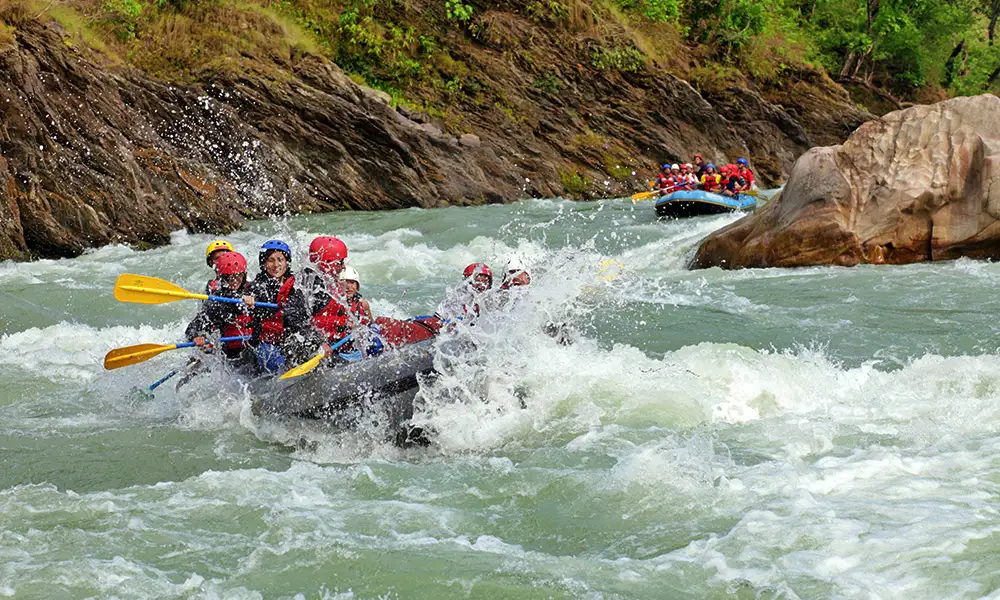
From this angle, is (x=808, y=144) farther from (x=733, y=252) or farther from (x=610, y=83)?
(x=733, y=252)

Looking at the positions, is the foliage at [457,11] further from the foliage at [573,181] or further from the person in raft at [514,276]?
the person in raft at [514,276]

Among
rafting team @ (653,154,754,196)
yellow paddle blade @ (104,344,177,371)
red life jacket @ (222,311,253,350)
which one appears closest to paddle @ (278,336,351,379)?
red life jacket @ (222,311,253,350)

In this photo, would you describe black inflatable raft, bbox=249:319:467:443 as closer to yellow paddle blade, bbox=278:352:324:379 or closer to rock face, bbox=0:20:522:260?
yellow paddle blade, bbox=278:352:324:379

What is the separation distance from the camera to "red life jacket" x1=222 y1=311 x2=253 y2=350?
6934mm

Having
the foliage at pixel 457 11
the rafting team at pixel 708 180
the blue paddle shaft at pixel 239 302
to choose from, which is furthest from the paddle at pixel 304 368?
the foliage at pixel 457 11

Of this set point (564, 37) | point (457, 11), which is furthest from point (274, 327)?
point (564, 37)

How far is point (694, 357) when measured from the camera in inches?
289

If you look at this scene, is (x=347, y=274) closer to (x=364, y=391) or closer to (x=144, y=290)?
(x=364, y=391)

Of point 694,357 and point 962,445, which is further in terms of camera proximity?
point 694,357

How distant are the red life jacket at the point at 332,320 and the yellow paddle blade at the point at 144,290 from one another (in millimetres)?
1212

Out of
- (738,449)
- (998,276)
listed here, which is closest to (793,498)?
(738,449)

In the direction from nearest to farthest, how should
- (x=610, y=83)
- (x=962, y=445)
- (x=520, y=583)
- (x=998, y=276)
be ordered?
(x=520, y=583) < (x=962, y=445) < (x=998, y=276) < (x=610, y=83)

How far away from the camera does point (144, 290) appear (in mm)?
7344

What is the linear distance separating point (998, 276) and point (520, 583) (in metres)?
7.31
